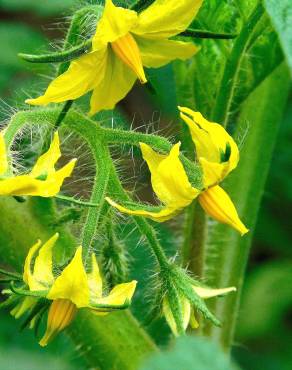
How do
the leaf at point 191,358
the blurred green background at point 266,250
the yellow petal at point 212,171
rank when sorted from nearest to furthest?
the leaf at point 191,358, the yellow petal at point 212,171, the blurred green background at point 266,250

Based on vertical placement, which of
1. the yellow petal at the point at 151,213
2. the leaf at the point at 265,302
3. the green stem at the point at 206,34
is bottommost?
the leaf at the point at 265,302

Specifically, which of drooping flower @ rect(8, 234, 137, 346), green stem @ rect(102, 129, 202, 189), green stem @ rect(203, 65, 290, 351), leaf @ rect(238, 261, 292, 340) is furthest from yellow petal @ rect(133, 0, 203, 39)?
leaf @ rect(238, 261, 292, 340)

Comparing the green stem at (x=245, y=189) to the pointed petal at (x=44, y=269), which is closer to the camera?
the pointed petal at (x=44, y=269)

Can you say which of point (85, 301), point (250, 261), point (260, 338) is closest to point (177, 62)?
point (85, 301)

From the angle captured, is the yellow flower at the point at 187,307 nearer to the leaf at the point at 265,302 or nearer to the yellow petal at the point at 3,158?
the yellow petal at the point at 3,158

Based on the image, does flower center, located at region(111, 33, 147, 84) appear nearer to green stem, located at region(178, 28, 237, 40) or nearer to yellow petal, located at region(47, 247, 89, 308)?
green stem, located at region(178, 28, 237, 40)

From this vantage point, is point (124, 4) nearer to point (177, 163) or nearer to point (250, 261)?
point (177, 163)

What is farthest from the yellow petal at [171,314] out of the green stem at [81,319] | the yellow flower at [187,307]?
the green stem at [81,319]

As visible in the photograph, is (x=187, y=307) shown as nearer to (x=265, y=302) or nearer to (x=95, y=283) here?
(x=95, y=283)
